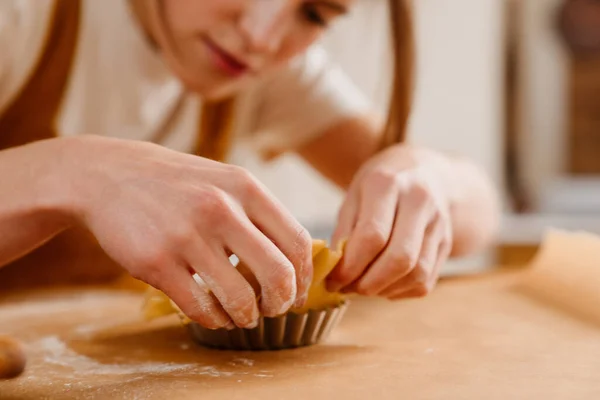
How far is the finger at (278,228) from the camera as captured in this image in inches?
20.8

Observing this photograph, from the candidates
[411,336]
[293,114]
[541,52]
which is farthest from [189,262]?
[541,52]

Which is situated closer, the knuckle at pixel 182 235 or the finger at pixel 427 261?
the knuckle at pixel 182 235

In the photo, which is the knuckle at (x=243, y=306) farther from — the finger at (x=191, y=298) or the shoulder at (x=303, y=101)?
the shoulder at (x=303, y=101)

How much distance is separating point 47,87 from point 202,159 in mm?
524

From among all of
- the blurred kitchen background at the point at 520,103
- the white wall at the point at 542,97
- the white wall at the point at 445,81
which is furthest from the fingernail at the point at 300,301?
the white wall at the point at 542,97

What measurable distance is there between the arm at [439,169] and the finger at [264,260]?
0.34 meters

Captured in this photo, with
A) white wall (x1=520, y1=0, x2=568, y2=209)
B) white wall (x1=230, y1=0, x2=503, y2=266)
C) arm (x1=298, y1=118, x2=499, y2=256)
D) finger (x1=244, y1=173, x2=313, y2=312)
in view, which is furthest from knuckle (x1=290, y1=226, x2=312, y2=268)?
white wall (x1=520, y1=0, x2=568, y2=209)

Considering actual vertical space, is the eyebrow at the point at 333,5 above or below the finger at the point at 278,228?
above

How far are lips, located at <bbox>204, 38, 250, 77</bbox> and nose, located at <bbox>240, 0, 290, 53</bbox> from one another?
4 centimetres

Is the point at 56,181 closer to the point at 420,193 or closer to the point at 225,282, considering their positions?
the point at 225,282

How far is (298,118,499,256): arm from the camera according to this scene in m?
0.94

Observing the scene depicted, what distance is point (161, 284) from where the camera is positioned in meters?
0.52

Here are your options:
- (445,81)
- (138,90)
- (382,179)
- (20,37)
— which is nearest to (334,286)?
(382,179)

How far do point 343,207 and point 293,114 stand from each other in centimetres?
65
